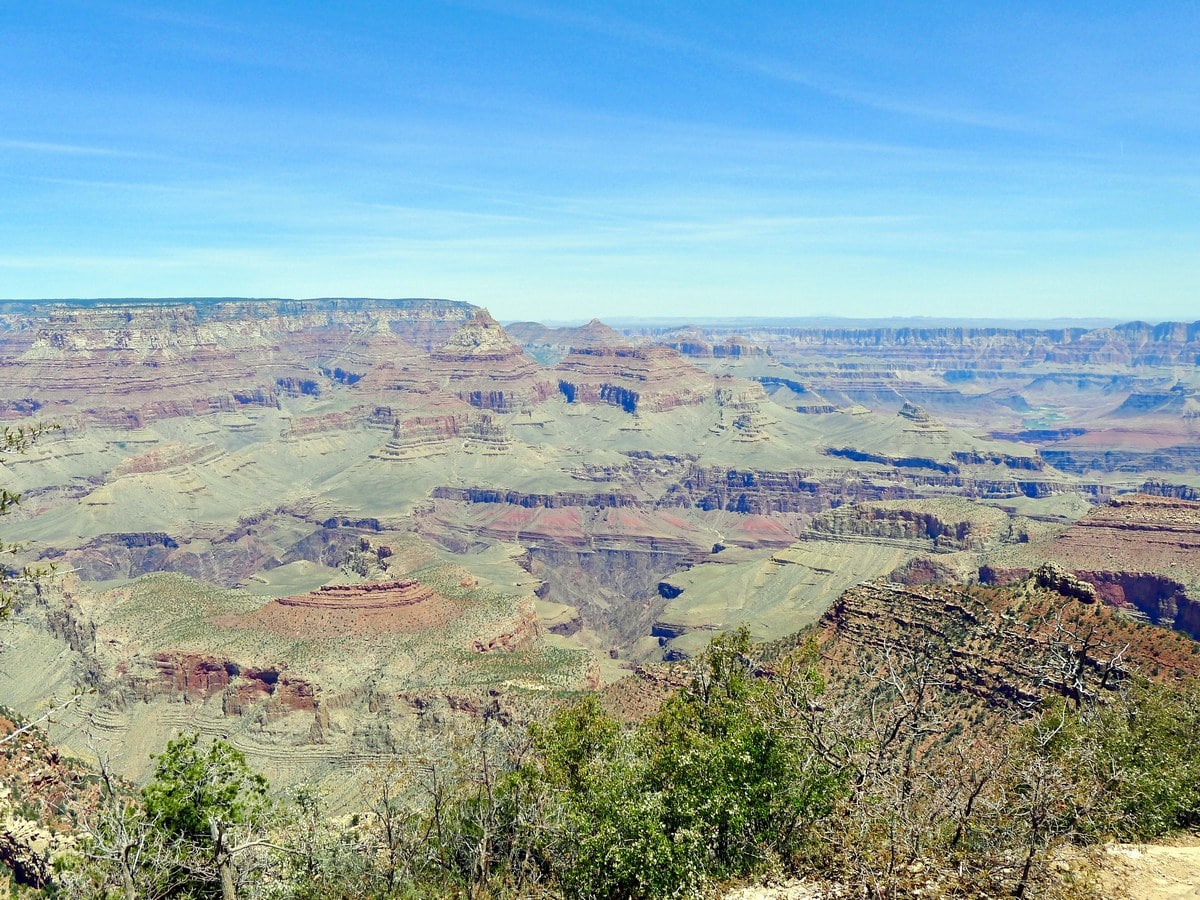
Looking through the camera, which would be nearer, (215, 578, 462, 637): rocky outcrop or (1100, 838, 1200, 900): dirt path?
(1100, 838, 1200, 900): dirt path

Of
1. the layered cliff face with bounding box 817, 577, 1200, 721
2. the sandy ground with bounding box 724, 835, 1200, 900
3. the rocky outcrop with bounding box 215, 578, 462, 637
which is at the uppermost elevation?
the sandy ground with bounding box 724, 835, 1200, 900

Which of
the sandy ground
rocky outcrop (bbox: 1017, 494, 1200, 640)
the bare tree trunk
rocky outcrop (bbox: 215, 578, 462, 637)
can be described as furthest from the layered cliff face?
rocky outcrop (bbox: 1017, 494, 1200, 640)

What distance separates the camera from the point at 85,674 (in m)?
123

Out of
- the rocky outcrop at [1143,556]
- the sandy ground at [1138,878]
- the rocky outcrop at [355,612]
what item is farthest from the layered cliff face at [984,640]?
the rocky outcrop at [1143,556]

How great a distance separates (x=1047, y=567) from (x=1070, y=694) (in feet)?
83.1

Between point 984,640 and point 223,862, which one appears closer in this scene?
point 223,862

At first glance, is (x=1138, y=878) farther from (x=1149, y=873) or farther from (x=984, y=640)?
(x=984, y=640)

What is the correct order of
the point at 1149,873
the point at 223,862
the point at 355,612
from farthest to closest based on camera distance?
1. the point at 355,612
2. the point at 223,862
3. the point at 1149,873

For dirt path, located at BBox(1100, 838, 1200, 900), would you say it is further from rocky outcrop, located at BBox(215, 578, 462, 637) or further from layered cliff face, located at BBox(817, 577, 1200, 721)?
rocky outcrop, located at BBox(215, 578, 462, 637)

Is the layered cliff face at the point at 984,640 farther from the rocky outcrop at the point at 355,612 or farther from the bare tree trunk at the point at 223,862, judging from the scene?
the rocky outcrop at the point at 355,612

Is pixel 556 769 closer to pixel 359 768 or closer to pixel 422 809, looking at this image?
pixel 422 809

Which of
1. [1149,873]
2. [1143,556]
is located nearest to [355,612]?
[1149,873]

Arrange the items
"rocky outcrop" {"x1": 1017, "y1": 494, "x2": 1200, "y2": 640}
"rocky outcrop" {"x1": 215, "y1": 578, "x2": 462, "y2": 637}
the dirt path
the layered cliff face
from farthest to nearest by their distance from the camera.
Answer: "rocky outcrop" {"x1": 1017, "y1": 494, "x2": 1200, "y2": 640}
"rocky outcrop" {"x1": 215, "y1": 578, "x2": 462, "y2": 637}
the layered cliff face
the dirt path

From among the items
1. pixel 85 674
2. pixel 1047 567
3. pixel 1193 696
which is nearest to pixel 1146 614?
pixel 1047 567
